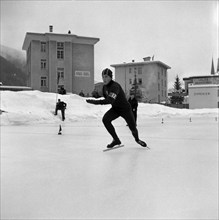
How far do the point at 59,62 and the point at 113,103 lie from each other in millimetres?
422

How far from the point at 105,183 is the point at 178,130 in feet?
3.40

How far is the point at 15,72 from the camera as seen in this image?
832mm

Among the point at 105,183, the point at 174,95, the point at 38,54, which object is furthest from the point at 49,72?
→ the point at 105,183

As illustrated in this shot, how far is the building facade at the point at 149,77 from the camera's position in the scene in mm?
893

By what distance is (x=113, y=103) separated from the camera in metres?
0.51

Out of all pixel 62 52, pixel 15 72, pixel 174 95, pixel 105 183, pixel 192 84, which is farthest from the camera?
pixel 105 183

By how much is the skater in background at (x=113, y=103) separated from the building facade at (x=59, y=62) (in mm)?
244

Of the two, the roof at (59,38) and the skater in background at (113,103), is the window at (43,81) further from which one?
the skater in background at (113,103)

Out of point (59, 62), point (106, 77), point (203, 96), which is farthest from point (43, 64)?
point (203, 96)

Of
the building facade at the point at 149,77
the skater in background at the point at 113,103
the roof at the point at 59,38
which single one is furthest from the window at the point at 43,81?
the skater in background at the point at 113,103

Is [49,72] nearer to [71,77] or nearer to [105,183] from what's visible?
[71,77]

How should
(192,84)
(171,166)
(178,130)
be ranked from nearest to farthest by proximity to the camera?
(192,84) → (178,130) → (171,166)

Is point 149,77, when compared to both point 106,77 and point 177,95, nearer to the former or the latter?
point 177,95

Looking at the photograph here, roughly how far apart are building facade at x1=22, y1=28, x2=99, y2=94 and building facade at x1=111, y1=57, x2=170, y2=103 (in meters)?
0.11
